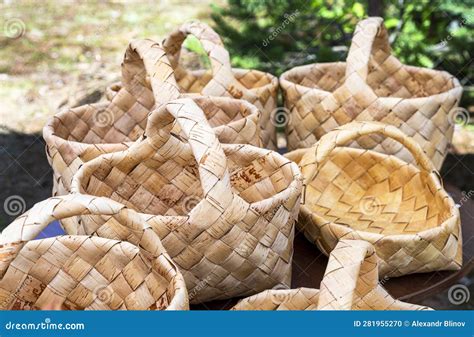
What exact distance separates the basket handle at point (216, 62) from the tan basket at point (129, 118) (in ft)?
0.11

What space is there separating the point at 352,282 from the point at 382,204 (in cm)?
65

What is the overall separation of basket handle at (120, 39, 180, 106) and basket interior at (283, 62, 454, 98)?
0.44 meters

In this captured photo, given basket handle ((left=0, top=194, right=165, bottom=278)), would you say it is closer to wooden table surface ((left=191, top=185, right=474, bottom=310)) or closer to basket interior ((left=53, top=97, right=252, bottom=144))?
wooden table surface ((left=191, top=185, right=474, bottom=310))

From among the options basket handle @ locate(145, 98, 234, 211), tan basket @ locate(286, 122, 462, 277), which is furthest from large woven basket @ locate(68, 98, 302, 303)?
tan basket @ locate(286, 122, 462, 277)

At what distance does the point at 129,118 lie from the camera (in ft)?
4.59

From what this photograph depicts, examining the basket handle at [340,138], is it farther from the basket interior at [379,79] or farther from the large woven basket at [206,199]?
the basket interior at [379,79]

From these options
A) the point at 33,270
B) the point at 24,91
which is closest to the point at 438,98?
the point at 33,270

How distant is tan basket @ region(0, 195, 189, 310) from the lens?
2.61ft

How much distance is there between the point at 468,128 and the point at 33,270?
7.46 feet

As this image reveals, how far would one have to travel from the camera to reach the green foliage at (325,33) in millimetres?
2232

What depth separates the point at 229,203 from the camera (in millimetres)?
875

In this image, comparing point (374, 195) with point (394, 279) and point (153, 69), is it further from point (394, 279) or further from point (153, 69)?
point (153, 69)

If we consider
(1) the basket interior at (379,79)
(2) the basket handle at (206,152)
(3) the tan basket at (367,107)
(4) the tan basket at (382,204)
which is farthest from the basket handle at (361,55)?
(2) the basket handle at (206,152)

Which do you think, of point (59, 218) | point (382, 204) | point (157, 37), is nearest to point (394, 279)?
point (382, 204)
